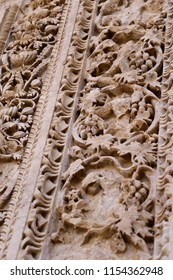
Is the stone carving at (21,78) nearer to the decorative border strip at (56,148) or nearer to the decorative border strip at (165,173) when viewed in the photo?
the decorative border strip at (56,148)

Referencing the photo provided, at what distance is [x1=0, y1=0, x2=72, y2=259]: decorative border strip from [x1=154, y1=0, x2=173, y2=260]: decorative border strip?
686mm

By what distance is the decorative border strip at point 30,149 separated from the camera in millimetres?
2742

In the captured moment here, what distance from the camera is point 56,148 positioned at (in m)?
3.08

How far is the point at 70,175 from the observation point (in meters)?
2.88

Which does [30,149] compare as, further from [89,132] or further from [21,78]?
[21,78]

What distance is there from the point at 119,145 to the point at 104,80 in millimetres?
586

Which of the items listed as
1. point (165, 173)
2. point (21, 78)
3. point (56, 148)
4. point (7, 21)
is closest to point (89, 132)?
point (56, 148)

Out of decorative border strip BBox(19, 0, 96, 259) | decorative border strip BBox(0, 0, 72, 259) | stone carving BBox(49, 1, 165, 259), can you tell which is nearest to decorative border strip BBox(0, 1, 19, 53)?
decorative border strip BBox(0, 0, 72, 259)

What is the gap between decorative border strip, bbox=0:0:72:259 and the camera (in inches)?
108

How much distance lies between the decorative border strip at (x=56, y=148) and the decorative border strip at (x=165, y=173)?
0.52 m

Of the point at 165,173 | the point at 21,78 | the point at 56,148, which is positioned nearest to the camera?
the point at 165,173

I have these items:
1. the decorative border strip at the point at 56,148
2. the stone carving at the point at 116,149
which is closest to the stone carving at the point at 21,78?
the decorative border strip at the point at 56,148

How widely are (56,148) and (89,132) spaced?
7.6 inches
